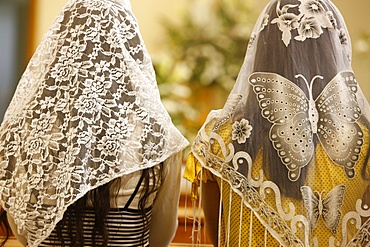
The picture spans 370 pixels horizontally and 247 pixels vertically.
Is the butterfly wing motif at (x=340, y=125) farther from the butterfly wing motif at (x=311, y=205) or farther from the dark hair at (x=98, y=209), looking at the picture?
the dark hair at (x=98, y=209)

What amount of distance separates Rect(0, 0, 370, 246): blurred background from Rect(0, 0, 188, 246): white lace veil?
2.74 meters

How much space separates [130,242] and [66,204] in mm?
196

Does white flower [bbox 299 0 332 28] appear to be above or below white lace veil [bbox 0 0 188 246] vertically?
above

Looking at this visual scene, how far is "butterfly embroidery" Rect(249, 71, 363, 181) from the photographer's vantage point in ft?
6.05

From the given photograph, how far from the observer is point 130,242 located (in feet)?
6.21

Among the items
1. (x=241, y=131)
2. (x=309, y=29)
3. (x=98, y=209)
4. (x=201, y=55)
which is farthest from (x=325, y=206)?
(x=201, y=55)

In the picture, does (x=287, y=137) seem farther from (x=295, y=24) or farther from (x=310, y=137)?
(x=295, y=24)

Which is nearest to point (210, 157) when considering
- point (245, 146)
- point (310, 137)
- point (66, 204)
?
point (245, 146)

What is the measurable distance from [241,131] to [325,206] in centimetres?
28

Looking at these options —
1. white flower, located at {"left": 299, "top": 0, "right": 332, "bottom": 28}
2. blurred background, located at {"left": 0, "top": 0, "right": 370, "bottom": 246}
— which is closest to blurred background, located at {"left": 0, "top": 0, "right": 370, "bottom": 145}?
blurred background, located at {"left": 0, "top": 0, "right": 370, "bottom": 246}

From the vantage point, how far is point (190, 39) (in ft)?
15.8

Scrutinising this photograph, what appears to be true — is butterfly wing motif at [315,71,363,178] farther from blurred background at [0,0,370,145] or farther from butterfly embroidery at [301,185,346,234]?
blurred background at [0,0,370,145]

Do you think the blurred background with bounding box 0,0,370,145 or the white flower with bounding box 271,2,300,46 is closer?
the white flower with bounding box 271,2,300,46

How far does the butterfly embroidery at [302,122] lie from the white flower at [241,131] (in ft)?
0.16
